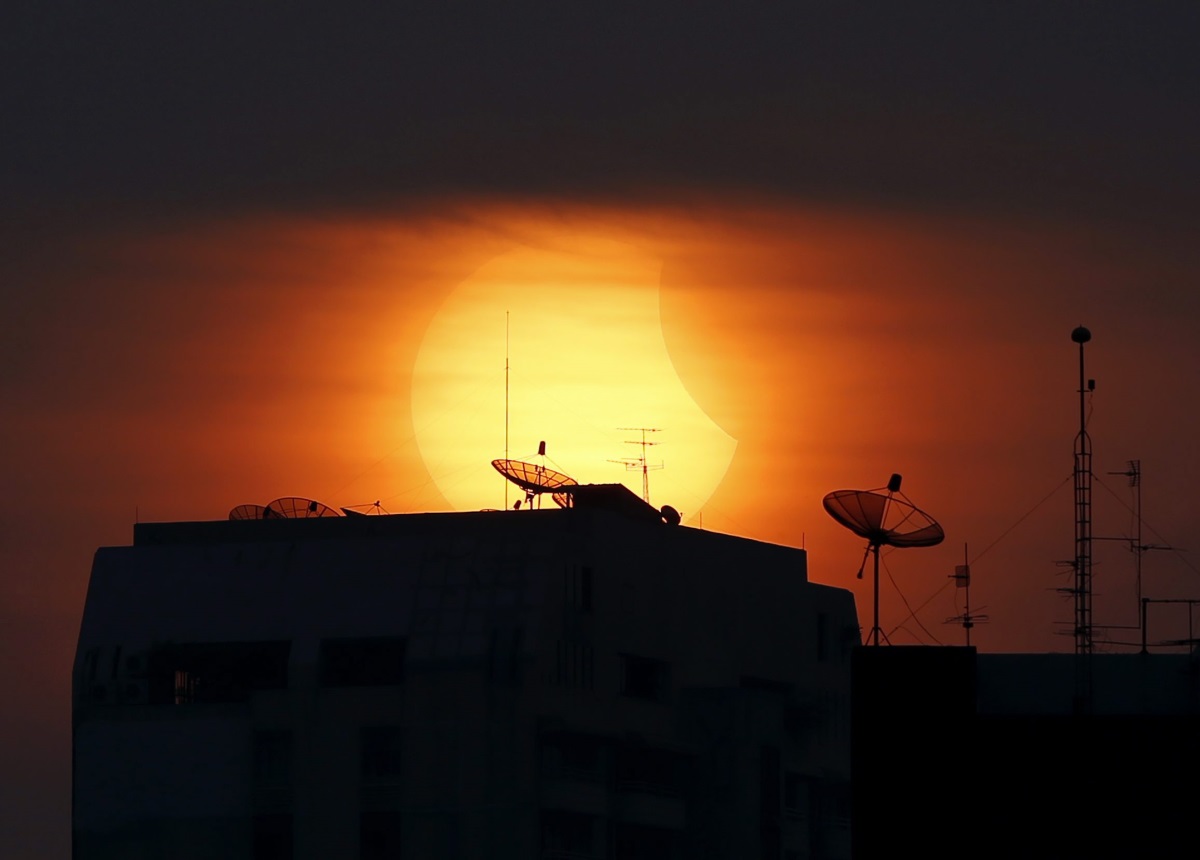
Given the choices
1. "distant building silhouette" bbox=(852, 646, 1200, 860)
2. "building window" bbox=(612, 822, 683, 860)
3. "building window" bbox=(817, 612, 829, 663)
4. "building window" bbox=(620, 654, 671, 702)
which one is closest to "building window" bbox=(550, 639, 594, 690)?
"building window" bbox=(620, 654, 671, 702)

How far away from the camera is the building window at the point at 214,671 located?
162250 millimetres

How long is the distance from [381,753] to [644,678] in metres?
17.7

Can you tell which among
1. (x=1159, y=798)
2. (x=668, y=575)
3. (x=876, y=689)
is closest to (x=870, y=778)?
(x=876, y=689)

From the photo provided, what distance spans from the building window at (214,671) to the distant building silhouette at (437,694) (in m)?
0.14

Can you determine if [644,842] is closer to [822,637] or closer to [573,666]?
[573,666]

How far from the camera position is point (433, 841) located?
154m

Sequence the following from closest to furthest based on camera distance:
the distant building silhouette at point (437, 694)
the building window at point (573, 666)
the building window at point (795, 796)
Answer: the distant building silhouette at point (437, 694) < the building window at point (573, 666) < the building window at point (795, 796)

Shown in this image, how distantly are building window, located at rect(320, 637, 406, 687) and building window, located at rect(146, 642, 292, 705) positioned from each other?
106 inches

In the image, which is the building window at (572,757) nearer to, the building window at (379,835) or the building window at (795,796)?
the building window at (379,835)

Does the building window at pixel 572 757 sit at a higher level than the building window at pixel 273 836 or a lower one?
higher

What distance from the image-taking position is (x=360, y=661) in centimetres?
16012

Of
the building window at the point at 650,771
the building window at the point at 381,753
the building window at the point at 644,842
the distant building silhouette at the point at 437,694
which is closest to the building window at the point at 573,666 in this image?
the distant building silhouette at the point at 437,694

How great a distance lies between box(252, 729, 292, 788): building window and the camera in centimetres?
15925

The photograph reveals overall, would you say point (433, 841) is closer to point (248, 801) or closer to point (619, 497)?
point (248, 801)
